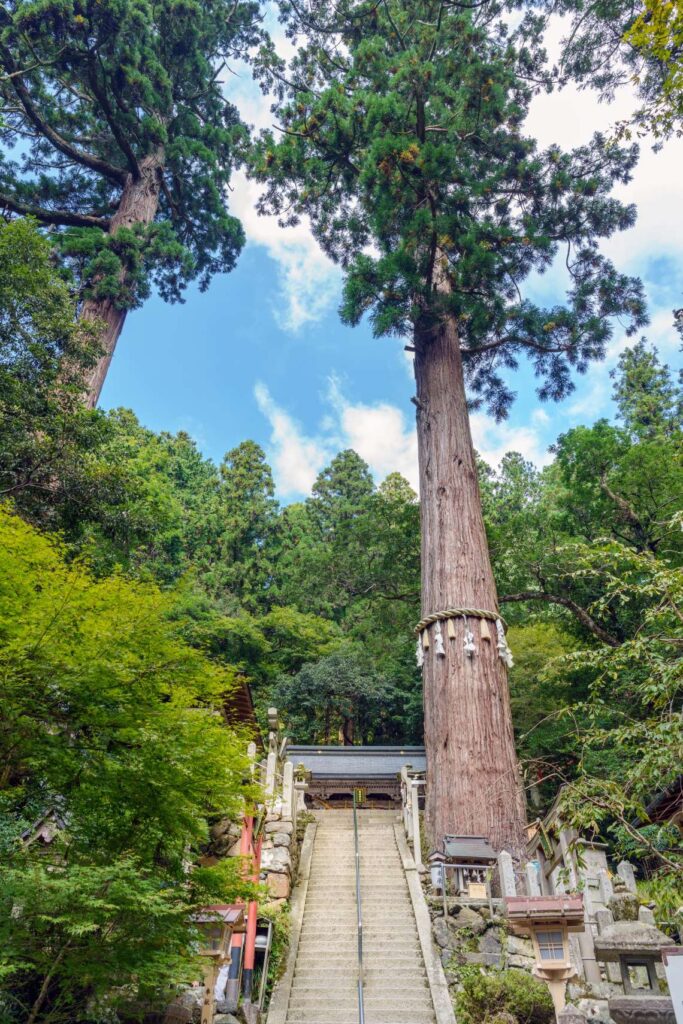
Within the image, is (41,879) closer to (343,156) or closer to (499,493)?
(343,156)

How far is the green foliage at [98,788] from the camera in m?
3.24

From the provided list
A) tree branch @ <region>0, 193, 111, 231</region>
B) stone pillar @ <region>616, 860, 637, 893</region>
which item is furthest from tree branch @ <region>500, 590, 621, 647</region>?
tree branch @ <region>0, 193, 111, 231</region>

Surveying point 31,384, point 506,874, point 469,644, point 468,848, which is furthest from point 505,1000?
point 31,384

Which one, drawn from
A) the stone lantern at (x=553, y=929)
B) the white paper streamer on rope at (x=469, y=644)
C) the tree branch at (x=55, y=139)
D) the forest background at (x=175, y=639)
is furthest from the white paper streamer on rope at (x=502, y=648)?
the tree branch at (x=55, y=139)

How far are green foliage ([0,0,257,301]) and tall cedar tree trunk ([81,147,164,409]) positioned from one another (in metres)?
0.05

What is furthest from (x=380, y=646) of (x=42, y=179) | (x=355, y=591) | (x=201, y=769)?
(x=42, y=179)

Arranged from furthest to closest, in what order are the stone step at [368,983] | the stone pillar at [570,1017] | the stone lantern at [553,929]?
the stone step at [368,983]
the stone lantern at [553,929]
the stone pillar at [570,1017]

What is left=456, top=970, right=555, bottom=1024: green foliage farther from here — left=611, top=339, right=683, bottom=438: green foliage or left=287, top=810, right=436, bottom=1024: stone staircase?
left=611, top=339, right=683, bottom=438: green foliage

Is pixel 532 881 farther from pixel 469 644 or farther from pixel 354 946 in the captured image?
pixel 469 644

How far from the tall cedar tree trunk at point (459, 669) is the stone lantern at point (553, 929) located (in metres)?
3.55

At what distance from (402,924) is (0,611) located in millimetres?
5843

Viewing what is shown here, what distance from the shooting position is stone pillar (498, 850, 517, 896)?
6.71 meters

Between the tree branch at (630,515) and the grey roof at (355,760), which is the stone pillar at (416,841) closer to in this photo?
the grey roof at (355,760)

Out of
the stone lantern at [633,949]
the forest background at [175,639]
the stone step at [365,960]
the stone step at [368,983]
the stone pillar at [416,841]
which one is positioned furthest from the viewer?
the stone pillar at [416,841]
